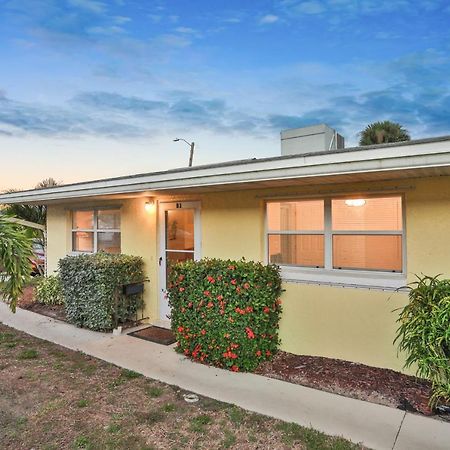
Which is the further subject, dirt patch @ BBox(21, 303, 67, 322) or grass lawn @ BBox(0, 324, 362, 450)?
dirt patch @ BBox(21, 303, 67, 322)

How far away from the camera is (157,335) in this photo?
20.0ft

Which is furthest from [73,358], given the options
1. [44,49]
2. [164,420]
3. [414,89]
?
[414,89]

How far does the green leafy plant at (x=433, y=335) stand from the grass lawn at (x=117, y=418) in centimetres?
117

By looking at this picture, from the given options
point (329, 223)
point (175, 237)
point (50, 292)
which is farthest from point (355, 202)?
point (50, 292)

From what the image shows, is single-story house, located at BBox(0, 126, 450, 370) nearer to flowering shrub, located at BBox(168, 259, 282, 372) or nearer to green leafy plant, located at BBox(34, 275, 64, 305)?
flowering shrub, located at BBox(168, 259, 282, 372)

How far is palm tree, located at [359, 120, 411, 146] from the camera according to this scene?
529 inches

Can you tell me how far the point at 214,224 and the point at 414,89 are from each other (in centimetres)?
937

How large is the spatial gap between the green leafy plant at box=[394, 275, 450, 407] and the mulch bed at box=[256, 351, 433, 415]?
27cm

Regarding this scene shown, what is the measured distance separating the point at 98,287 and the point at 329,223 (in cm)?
408

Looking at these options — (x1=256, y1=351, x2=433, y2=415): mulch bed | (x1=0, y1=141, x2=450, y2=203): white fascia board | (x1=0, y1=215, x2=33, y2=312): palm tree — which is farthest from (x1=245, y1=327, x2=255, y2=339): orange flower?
(x1=0, y1=215, x2=33, y2=312): palm tree

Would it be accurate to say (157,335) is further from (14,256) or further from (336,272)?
(336,272)

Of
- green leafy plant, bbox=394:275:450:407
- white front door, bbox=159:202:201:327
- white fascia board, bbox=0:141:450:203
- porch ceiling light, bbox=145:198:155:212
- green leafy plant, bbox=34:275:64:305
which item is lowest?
green leafy plant, bbox=34:275:64:305

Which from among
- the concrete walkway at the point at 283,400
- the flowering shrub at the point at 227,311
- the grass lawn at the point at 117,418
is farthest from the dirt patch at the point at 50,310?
the flowering shrub at the point at 227,311

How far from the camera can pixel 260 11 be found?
7.98 metres
